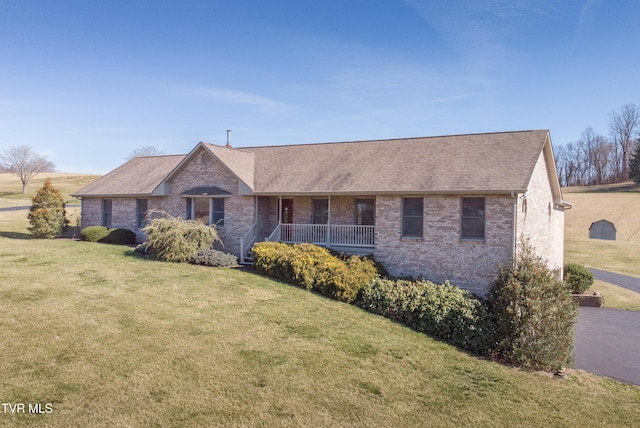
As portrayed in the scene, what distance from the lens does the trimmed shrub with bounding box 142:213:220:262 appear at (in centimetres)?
1866

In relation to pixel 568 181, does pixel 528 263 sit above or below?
below

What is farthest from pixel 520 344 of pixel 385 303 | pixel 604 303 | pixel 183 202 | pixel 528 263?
pixel 183 202

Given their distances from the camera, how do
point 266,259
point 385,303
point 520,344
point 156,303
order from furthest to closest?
point 266,259 < point 385,303 < point 156,303 < point 520,344

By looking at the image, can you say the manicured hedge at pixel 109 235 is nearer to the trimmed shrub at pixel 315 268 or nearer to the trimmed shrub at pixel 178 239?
the trimmed shrub at pixel 178 239

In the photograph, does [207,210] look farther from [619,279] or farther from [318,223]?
[619,279]

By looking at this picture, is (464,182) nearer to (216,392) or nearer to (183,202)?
(216,392)

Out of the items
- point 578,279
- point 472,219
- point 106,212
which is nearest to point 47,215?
point 106,212

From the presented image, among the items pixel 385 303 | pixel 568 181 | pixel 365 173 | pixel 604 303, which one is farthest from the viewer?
pixel 568 181

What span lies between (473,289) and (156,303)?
10.9 meters

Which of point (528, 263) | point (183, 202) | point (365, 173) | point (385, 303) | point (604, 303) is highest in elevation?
point (365, 173)

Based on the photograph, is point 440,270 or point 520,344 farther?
point 440,270

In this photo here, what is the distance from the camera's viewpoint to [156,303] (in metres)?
12.8

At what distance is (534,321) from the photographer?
11539 mm

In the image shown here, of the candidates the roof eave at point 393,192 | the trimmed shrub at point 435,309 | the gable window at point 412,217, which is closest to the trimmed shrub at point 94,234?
the roof eave at point 393,192
